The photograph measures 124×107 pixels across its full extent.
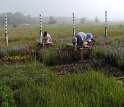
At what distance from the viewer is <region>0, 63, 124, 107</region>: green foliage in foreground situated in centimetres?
279

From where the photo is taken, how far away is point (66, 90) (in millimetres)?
3246

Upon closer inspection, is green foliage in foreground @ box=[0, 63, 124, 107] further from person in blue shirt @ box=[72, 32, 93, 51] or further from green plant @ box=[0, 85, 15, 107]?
person in blue shirt @ box=[72, 32, 93, 51]

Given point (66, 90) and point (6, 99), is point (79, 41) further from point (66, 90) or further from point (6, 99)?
point (6, 99)

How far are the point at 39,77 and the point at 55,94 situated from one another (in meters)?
1.08

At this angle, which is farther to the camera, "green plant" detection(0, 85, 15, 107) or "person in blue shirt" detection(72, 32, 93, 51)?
"person in blue shirt" detection(72, 32, 93, 51)

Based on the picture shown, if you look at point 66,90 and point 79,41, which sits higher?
point 79,41

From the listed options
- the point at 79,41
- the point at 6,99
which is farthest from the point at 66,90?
the point at 79,41

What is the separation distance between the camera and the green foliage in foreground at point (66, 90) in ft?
9.14

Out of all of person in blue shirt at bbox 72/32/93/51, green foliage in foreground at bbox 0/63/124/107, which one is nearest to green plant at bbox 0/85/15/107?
green foliage in foreground at bbox 0/63/124/107

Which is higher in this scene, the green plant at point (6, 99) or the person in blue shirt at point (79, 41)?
the person in blue shirt at point (79, 41)

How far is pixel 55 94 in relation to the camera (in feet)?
9.88

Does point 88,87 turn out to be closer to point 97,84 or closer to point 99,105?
point 97,84

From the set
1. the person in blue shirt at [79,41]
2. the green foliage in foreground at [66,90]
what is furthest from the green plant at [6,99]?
the person in blue shirt at [79,41]

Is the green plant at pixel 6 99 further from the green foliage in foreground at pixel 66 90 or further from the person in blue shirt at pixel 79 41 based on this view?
the person in blue shirt at pixel 79 41
